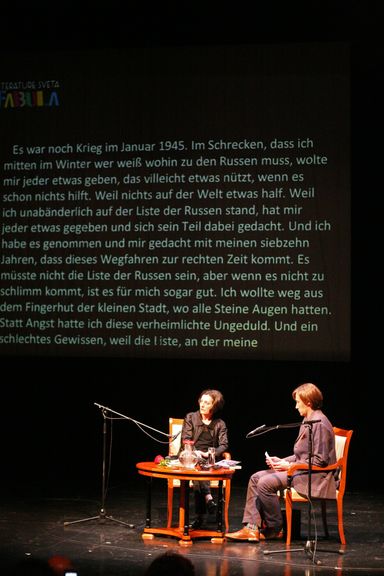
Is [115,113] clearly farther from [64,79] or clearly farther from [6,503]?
[6,503]

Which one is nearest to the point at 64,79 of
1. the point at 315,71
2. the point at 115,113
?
Answer: the point at 115,113

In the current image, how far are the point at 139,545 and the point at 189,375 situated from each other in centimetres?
233

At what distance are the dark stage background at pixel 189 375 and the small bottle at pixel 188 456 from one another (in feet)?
6.25

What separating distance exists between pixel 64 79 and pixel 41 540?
3739 millimetres

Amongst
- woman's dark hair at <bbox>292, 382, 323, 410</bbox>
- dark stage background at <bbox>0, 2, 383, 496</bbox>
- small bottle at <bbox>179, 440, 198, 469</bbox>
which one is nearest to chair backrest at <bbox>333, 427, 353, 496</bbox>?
woman's dark hair at <bbox>292, 382, 323, 410</bbox>

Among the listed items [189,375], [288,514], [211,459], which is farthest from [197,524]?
[189,375]

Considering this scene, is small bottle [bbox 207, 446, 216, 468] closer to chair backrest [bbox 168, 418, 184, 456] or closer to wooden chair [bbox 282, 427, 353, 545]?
wooden chair [bbox 282, 427, 353, 545]

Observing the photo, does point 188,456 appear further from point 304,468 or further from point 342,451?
point 342,451

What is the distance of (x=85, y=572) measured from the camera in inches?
172

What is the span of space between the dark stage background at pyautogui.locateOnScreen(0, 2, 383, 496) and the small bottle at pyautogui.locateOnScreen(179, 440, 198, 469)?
1.91 meters

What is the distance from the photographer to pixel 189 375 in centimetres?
721

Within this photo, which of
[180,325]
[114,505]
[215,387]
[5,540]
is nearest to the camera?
[5,540]

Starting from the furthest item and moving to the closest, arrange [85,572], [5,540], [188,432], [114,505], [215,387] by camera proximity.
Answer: [215,387] < [114,505] < [188,432] < [5,540] < [85,572]

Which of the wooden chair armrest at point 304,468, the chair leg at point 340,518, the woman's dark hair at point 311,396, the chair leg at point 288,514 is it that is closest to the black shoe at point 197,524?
the chair leg at point 288,514
